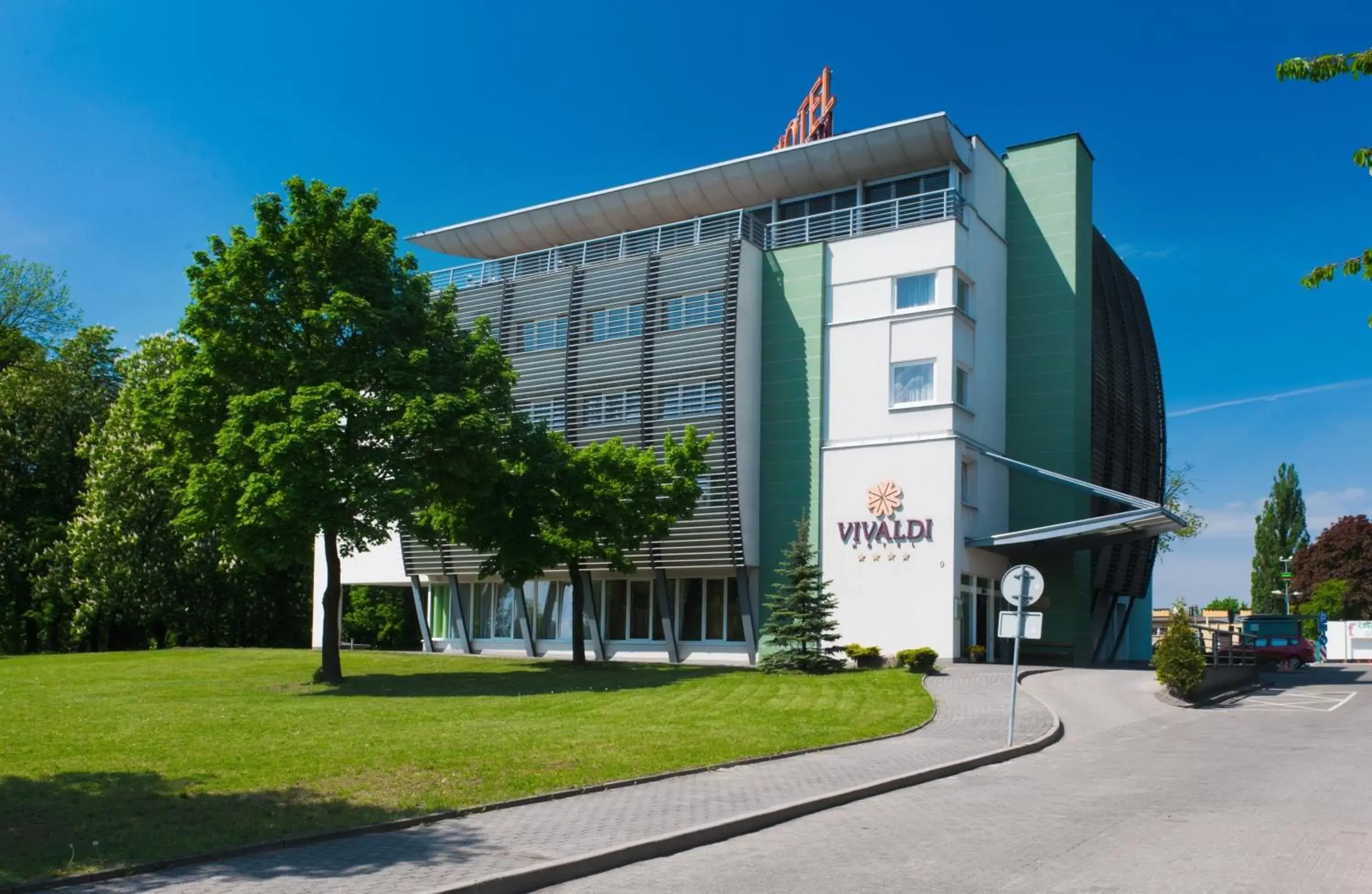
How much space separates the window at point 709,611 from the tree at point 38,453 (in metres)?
26.3

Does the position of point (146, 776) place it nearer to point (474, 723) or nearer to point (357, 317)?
point (474, 723)

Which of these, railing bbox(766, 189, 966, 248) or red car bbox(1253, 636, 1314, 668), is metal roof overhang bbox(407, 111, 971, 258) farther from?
red car bbox(1253, 636, 1314, 668)

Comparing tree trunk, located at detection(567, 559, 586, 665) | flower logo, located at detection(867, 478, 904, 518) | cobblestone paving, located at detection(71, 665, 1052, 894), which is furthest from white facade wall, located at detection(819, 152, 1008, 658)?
cobblestone paving, located at detection(71, 665, 1052, 894)

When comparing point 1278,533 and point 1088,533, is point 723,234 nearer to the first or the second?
point 1088,533

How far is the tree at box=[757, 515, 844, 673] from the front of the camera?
29672 millimetres

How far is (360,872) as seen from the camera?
8.53 meters

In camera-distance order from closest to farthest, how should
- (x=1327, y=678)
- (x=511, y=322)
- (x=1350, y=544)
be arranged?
(x=1327, y=678)
(x=511, y=322)
(x=1350, y=544)

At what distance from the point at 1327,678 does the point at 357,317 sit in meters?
30.4

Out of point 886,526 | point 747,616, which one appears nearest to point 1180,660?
point 886,526

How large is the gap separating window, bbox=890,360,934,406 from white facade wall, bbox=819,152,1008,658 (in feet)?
0.60

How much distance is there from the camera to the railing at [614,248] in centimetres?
3934

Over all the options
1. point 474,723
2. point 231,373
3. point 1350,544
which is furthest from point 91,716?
point 1350,544

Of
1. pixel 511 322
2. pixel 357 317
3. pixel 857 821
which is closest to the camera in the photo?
pixel 857 821

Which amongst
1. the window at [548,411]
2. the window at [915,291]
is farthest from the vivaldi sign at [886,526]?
the window at [548,411]
